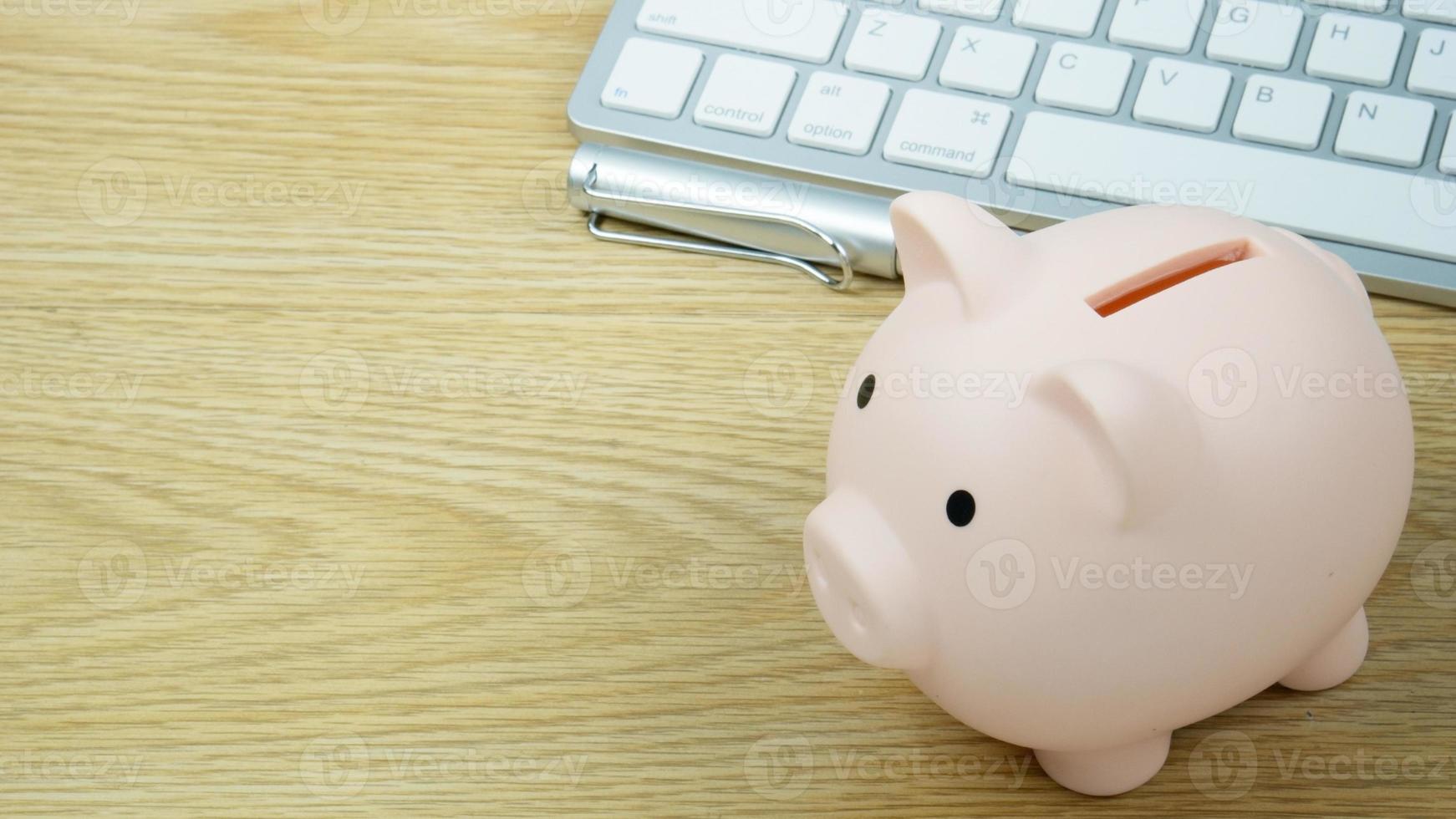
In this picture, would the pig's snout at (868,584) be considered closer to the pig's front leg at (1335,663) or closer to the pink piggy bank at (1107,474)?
the pink piggy bank at (1107,474)

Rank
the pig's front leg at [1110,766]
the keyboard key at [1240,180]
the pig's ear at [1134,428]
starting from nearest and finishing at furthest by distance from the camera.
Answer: the pig's ear at [1134,428] → the pig's front leg at [1110,766] → the keyboard key at [1240,180]

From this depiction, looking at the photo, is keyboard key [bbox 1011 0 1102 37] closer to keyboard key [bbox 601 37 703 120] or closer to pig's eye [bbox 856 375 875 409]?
keyboard key [bbox 601 37 703 120]

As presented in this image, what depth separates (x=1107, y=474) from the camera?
0.47 m

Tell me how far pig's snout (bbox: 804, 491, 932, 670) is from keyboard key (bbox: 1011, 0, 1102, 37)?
14.6 inches

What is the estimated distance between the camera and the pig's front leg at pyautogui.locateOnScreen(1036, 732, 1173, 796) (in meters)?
0.57

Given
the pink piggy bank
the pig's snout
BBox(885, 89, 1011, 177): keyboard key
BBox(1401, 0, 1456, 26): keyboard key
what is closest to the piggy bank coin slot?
the pink piggy bank

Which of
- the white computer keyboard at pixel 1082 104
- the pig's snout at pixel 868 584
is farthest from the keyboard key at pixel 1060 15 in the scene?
the pig's snout at pixel 868 584

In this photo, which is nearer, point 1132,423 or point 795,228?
point 1132,423

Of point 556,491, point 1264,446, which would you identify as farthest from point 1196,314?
point 556,491

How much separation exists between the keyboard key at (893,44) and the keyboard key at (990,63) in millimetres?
14

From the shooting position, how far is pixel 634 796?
597 mm

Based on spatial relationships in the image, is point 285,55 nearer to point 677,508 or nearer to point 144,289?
point 144,289

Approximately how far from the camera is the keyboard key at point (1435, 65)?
0.73 meters

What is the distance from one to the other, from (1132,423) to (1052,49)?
383mm
